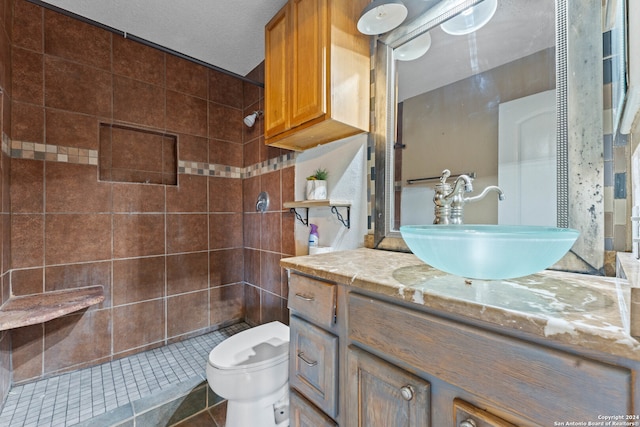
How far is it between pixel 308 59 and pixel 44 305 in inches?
74.8

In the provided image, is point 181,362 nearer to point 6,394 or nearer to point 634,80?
point 6,394

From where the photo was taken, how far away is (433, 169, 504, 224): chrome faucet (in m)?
0.94

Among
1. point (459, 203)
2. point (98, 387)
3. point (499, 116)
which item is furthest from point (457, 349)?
point (98, 387)

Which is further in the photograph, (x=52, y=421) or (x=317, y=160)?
(x=317, y=160)

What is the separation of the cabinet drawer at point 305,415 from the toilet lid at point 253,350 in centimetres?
34

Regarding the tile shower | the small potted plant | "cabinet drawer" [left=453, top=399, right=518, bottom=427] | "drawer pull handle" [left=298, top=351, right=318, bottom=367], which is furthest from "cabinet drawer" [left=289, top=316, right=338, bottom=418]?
the tile shower

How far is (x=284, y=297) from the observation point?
191 centimetres

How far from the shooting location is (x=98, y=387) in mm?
1483

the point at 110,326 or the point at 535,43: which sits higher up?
the point at 535,43

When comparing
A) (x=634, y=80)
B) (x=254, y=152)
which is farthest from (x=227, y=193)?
(x=634, y=80)

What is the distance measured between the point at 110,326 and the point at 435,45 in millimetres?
2485

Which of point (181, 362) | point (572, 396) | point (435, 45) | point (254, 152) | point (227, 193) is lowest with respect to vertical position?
point (181, 362)

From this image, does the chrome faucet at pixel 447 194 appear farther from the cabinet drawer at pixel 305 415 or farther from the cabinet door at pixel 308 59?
the cabinet drawer at pixel 305 415

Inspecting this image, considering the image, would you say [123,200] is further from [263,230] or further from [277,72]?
[277,72]
